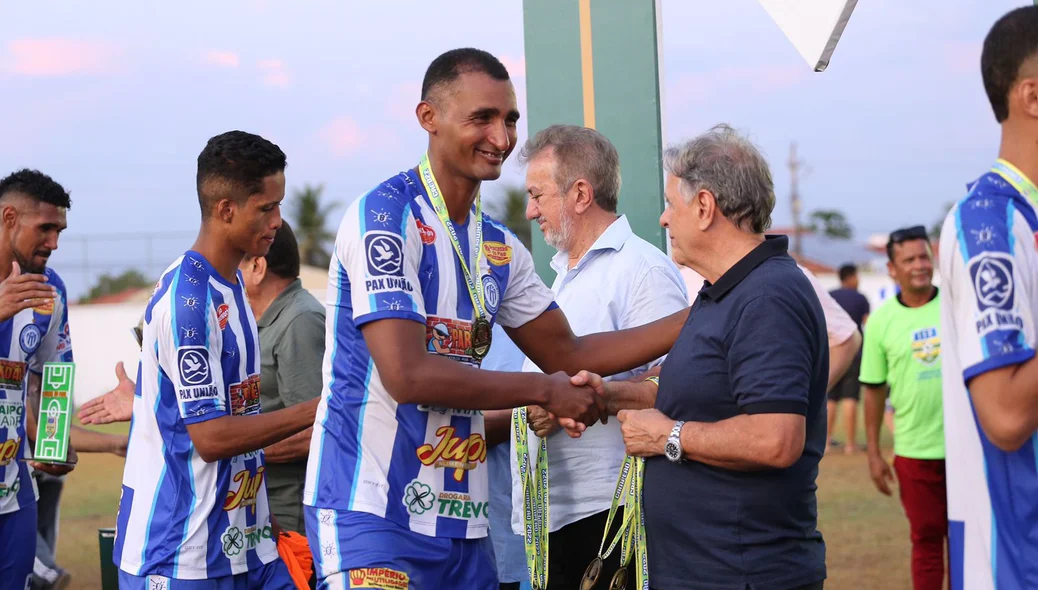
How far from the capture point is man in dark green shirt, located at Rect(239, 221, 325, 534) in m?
4.64

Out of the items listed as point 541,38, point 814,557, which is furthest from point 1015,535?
point 541,38

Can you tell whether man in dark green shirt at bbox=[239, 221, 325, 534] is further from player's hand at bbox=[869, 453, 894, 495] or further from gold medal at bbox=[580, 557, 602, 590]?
player's hand at bbox=[869, 453, 894, 495]

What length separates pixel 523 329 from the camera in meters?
3.63

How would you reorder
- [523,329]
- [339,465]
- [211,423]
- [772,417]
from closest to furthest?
[772,417] → [339,465] → [211,423] → [523,329]

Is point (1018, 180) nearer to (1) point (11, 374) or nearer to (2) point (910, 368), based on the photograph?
(1) point (11, 374)

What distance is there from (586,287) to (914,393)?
3.72m

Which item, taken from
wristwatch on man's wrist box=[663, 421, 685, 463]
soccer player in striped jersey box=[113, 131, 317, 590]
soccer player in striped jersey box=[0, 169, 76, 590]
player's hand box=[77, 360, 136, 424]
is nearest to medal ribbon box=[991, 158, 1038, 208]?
wristwatch on man's wrist box=[663, 421, 685, 463]

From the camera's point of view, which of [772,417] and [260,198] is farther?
[260,198]

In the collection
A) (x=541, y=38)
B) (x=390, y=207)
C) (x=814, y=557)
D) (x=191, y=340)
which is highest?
(x=541, y=38)

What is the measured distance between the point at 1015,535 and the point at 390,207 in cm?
177

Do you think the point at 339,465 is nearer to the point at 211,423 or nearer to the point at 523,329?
the point at 211,423

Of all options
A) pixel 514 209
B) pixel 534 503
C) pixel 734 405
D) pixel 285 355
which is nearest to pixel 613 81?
pixel 285 355

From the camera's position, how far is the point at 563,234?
4.25m

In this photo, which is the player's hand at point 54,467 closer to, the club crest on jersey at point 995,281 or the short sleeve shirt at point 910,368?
the club crest on jersey at point 995,281
